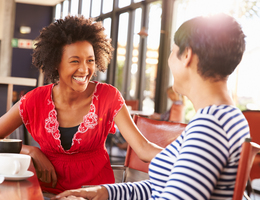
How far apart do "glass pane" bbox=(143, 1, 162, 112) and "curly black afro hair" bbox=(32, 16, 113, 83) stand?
15.0 ft

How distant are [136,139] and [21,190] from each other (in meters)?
0.70

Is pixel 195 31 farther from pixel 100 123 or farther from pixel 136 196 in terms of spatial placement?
pixel 100 123

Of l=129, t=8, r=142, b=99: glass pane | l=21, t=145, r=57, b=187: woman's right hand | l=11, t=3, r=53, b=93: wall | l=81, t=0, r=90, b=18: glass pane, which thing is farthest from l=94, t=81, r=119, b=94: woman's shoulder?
l=11, t=3, r=53, b=93: wall

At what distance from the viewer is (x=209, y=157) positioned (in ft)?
2.18

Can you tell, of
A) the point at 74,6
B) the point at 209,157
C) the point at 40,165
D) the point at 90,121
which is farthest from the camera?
the point at 74,6

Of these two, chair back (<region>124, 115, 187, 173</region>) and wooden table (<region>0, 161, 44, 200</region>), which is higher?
chair back (<region>124, 115, 187, 173</region>)

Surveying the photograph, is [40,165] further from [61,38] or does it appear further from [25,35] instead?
[25,35]

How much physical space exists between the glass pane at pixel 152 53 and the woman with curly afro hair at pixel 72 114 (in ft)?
15.2

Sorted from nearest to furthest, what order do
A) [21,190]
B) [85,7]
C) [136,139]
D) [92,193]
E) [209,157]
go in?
[209,157], [21,190], [92,193], [136,139], [85,7]

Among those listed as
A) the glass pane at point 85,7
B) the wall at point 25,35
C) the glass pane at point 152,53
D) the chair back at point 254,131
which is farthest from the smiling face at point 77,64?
the wall at point 25,35

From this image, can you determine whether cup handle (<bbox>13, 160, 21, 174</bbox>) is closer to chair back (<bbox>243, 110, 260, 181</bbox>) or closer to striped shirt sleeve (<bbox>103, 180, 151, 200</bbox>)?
striped shirt sleeve (<bbox>103, 180, 151, 200</bbox>)

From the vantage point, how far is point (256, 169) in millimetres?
2447

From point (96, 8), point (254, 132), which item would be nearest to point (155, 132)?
point (254, 132)

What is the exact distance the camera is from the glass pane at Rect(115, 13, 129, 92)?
724 centimetres
